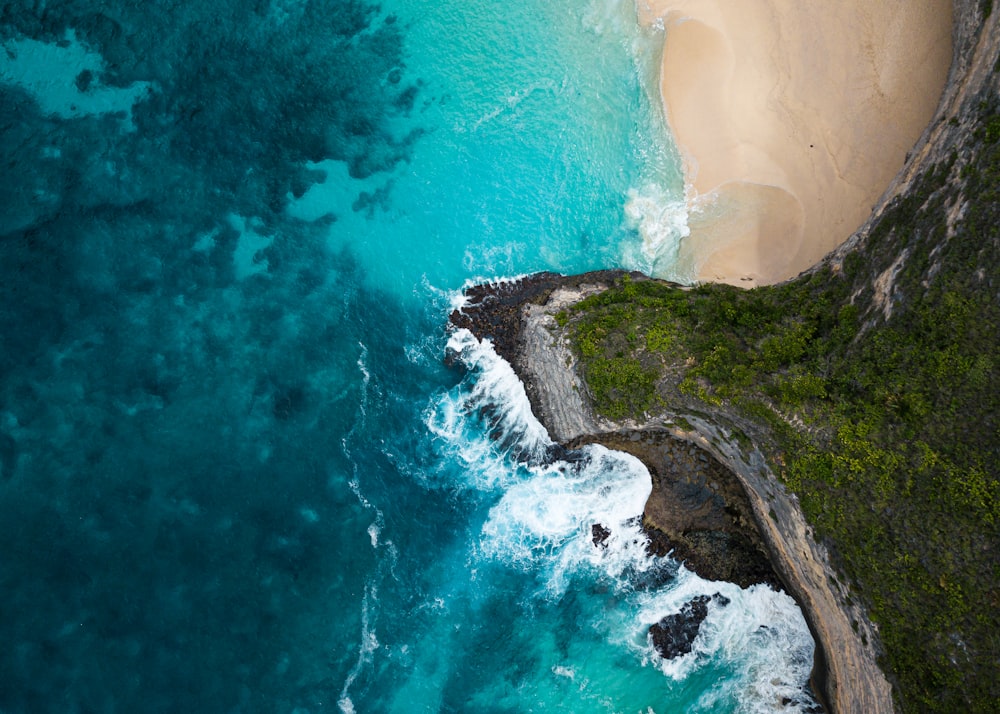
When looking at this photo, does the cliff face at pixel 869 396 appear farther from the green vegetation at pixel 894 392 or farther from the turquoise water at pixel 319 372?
the turquoise water at pixel 319 372

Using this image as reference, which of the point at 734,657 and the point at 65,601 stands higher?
the point at 65,601

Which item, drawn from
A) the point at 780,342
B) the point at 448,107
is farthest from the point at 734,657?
the point at 448,107

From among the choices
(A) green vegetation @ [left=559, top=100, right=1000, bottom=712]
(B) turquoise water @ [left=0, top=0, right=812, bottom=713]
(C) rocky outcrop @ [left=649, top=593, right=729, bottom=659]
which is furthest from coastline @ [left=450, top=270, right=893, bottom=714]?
(C) rocky outcrop @ [left=649, top=593, right=729, bottom=659]

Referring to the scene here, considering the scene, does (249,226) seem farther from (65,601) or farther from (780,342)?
(780,342)

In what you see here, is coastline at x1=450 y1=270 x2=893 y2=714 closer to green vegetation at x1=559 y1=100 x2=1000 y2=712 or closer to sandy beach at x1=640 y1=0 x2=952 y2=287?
green vegetation at x1=559 y1=100 x2=1000 y2=712

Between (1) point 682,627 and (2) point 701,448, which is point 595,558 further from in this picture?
(2) point 701,448

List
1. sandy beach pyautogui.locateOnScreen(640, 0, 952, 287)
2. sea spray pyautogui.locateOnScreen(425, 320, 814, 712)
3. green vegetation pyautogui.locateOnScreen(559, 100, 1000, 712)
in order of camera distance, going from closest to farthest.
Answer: green vegetation pyautogui.locateOnScreen(559, 100, 1000, 712), sea spray pyautogui.locateOnScreen(425, 320, 814, 712), sandy beach pyautogui.locateOnScreen(640, 0, 952, 287)

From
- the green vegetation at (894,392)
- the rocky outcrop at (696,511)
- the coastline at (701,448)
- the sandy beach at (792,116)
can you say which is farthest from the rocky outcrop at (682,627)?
the sandy beach at (792,116)

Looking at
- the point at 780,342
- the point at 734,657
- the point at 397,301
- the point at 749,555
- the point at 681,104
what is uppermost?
the point at 681,104
